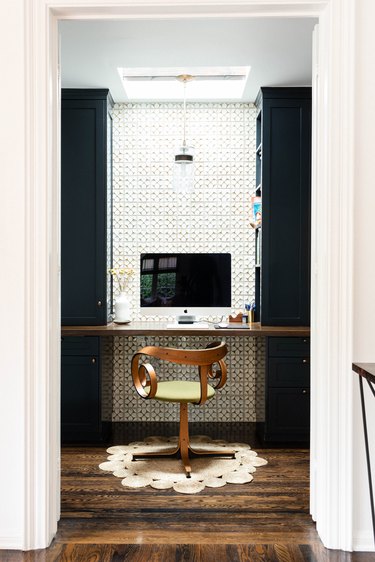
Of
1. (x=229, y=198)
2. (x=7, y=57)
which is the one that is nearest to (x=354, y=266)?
(x=7, y=57)

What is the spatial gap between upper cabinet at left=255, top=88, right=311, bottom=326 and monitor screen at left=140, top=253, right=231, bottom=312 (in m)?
0.34

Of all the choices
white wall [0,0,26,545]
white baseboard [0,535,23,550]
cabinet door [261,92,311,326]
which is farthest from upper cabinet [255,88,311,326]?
white baseboard [0,535,23,550]

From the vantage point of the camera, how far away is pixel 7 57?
2617 millimetres

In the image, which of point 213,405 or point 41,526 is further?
point 213,405

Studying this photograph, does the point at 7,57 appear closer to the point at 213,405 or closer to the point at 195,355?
the point at 195,355

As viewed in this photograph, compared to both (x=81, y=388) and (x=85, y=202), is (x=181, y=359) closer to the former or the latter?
(x=81, y=388)

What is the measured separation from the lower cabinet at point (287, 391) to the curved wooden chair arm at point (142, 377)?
1008 millimetres

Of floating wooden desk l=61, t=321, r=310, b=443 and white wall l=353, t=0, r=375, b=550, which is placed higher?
white wall l=353, t=0, r=375, b=550

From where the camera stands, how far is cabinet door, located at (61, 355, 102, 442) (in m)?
4.30

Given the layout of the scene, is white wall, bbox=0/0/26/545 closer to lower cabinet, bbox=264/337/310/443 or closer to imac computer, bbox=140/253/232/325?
imac computer, bbox=140/253/232/325

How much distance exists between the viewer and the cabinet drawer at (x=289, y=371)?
4293mm

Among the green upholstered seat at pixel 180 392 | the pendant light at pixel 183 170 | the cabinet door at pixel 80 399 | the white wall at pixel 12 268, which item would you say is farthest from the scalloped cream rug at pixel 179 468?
the pendant light at pixel 183 170

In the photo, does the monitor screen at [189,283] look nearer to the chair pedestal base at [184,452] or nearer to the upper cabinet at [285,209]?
the upper cabinet at [285,209]

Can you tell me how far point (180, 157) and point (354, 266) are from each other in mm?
2310
